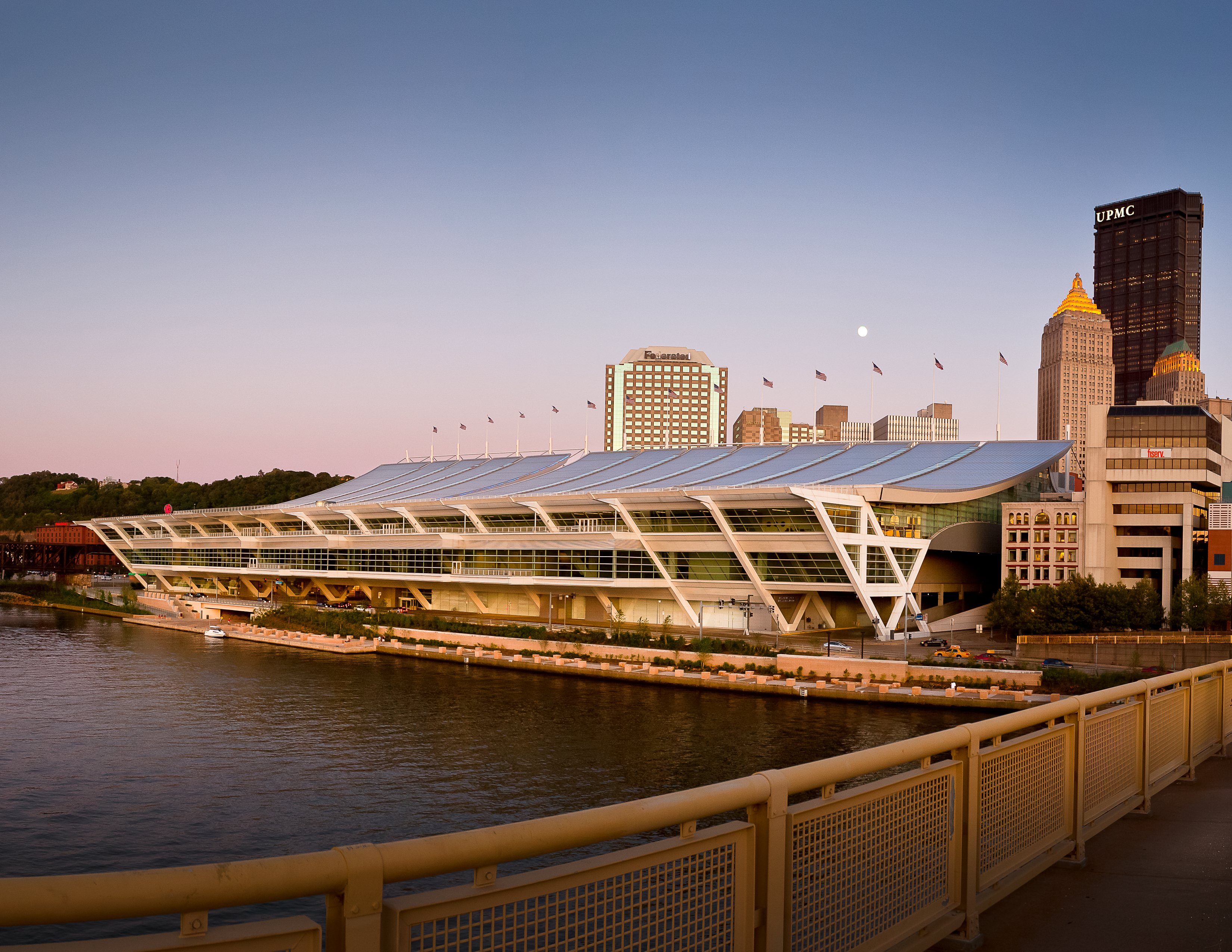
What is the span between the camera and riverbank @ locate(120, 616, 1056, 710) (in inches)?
1674

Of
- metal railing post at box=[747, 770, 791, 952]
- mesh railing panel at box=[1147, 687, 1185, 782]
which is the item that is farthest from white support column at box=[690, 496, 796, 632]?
metal railing post at box=[747, 770, 791, 952]

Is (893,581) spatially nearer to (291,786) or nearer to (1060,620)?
(1060,620)

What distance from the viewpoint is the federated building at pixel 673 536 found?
59750mm

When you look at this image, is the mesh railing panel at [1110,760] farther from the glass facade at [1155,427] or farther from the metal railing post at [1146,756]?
the glass facade at [1155,427]

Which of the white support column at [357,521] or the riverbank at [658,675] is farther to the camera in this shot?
the white support column at [357,521]

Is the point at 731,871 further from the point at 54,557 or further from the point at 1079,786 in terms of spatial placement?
the point at 54,557

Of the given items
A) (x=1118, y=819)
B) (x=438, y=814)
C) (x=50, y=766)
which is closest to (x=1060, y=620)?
(x=438, y=814)

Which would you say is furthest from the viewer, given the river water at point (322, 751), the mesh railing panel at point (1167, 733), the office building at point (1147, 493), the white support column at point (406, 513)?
the white support column at point (406, 513)

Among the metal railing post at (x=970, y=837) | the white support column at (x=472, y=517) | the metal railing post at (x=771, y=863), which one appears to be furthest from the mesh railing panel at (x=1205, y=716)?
the white support column at (x=472, y=517)

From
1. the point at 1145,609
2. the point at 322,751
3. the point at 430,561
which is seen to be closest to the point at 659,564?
the point at 430,561

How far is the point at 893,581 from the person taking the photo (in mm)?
60312

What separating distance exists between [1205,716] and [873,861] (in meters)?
7.84

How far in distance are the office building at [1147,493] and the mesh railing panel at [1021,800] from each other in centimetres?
6261

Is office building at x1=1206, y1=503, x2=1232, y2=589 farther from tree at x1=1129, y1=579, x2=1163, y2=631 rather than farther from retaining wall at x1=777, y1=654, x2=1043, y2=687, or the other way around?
retaining wall at x1=777, y1=654, x2=1043, y2=687
